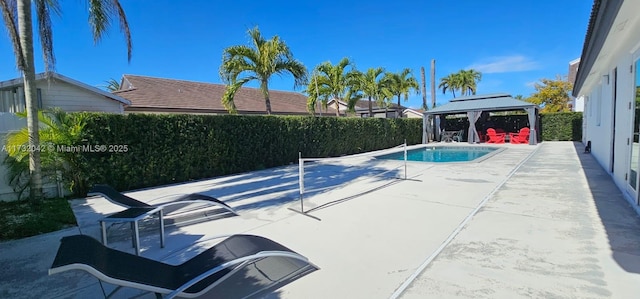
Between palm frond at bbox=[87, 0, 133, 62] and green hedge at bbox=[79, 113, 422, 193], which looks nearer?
palm frond at bbox=[87, 0, 133, 62]

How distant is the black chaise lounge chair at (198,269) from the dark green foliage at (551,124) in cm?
2704

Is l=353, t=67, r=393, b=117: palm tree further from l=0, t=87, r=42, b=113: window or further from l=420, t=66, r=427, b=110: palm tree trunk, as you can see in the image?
l=0, t=87, r=42, b=113: window

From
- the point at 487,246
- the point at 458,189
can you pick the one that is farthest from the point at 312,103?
the point at 487,246

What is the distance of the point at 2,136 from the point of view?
7.43 meters

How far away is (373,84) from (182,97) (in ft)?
44.9

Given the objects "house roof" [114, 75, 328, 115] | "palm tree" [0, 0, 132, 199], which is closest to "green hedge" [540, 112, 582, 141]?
"house roof" [114, 75, 328, 115]

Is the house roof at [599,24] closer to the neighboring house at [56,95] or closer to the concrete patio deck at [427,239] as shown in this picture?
the concrete patio deck at [427,239]

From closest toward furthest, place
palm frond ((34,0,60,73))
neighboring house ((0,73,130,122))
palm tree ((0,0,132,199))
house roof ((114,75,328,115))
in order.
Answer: palm tree ((0,0,132,199))
palm frond ((34,0,60,73))
neighboring house ((0,73,130,122))
house roof ((114,75,328,115))

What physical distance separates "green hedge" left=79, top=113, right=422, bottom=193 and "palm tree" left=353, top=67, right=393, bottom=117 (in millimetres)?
5941

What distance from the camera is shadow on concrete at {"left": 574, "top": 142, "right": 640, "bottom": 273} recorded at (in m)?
3.52

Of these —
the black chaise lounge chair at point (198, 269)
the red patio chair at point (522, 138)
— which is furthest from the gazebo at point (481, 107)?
the black chaise lounge chair at point (198, 269)

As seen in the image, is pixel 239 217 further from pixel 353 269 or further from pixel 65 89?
pixel 65 89

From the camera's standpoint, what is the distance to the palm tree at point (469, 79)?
4009 centimetres

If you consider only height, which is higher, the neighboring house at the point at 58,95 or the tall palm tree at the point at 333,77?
the tall palm tree at the point at 333,77
